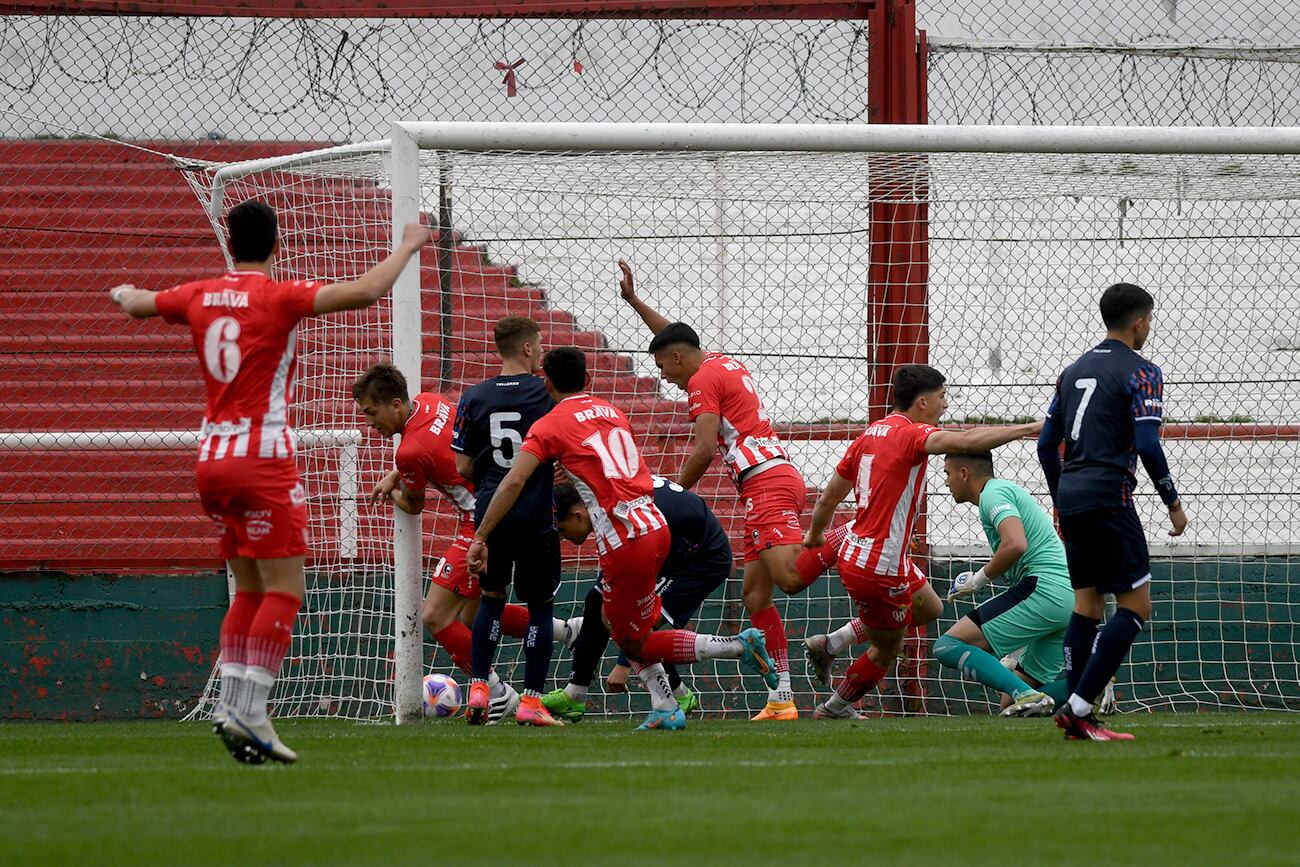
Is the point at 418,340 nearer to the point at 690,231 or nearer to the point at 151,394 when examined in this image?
the point at 690,231

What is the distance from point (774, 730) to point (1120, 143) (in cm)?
388

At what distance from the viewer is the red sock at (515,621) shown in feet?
30.6

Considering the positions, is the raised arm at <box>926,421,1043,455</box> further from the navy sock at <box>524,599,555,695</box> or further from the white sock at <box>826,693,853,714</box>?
the navy sock at <box>524,599,555,695</box>

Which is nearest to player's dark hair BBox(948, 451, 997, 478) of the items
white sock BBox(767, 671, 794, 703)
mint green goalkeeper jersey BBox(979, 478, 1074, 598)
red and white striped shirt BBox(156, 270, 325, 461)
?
mint green goalkeeper jersey BBox(979, 478, 1074, 598)

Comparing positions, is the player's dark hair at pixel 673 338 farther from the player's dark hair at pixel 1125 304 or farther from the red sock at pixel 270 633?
the red sock at pixel 270 633

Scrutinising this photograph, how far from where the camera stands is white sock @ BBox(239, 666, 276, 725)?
536cm

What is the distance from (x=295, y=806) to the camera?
4.34 meters

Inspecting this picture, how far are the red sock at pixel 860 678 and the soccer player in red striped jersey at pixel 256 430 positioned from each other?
3.93 m

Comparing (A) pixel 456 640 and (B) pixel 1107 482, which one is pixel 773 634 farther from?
(B) pixel 1107 482

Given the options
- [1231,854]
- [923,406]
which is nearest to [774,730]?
[923,406]

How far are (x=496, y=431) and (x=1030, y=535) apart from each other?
3266mm

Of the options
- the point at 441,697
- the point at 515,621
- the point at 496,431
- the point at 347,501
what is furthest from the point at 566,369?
the point at 347,501

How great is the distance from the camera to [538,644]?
8508 millimetres

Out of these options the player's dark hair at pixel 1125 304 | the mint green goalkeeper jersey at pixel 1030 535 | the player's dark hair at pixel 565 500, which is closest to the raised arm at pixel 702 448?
the player's dark hair at pixel 565 500
